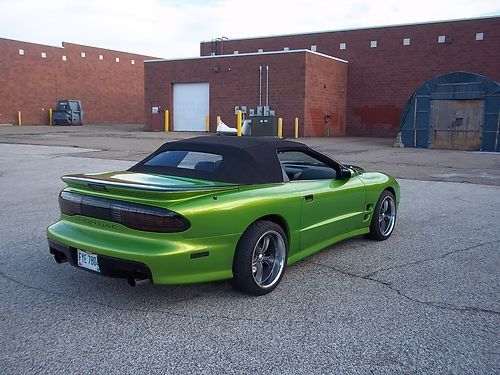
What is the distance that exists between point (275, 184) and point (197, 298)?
1207 millimetres

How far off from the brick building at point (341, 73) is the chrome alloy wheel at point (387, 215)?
23.7m

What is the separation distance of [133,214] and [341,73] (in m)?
31.8

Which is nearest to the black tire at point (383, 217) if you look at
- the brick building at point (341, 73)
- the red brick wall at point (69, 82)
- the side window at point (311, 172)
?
the side window at point (311, 172)

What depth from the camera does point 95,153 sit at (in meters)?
17.7

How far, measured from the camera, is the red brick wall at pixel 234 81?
29.7 meters

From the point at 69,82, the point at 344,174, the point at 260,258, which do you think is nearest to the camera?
the point at 260,258

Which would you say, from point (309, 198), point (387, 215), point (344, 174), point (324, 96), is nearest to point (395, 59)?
point (324, 96)

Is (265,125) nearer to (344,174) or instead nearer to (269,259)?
(344,174)

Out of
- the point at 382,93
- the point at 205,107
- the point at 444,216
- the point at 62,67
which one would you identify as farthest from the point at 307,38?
the point at 444,216

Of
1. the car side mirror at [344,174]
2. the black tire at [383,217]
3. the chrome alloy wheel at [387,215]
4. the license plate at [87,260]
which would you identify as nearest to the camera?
the license plate at [87,260]

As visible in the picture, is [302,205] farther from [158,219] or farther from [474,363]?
[474,363]

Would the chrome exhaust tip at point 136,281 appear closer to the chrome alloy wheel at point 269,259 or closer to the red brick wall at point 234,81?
the chrome alloy wheel at point 269,259

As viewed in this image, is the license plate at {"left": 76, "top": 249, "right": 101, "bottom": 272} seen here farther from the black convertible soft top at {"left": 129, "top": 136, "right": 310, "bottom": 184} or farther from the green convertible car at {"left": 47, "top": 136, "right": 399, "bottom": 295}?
the black convertible soft top at {"left": 129, "top": 136, "right": 310, "bottom": 184}

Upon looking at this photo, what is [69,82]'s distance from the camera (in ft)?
149
